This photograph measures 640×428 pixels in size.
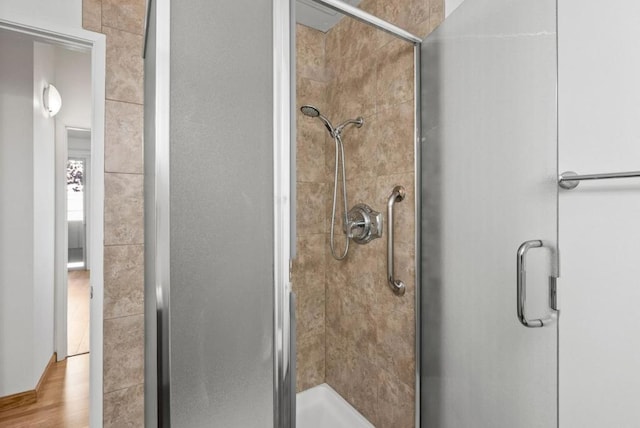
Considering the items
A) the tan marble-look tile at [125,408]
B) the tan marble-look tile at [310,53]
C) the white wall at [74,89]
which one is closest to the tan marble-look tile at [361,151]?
the tan marble-look tile at [310,53]

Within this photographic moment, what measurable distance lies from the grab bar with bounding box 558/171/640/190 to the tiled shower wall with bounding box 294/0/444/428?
60cm

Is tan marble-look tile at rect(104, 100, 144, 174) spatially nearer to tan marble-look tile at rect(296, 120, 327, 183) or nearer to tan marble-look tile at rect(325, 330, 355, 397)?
tan marble-look tile at rect(296, 120, 327, 183)

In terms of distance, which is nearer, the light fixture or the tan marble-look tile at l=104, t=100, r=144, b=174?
the tan marble-look tile at l=104, t=100, r=144, b=174

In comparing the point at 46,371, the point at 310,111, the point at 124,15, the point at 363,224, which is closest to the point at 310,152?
the point at 310,111

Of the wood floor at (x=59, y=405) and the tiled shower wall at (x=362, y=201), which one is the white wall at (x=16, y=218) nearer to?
the wood floor at (x=59, y=405)

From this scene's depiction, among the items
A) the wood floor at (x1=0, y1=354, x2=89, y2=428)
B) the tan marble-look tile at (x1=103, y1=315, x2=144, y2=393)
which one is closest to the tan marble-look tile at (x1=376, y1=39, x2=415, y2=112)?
the tan marble-look tile at (x1=103, y1=315, x2=144, y2=393)

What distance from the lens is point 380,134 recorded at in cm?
161

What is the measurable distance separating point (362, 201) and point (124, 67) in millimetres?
1281

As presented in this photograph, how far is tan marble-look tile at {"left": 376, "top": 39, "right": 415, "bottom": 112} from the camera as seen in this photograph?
1.44 meters

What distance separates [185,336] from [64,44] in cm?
149

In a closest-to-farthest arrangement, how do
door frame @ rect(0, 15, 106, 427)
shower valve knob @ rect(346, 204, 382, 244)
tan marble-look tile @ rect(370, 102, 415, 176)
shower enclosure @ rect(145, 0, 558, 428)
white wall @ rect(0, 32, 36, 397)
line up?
shower enclosure @ rect(145, 0, 558, 428)
door frame @ rect(0, 15, 106, 427)
tan marble-look tile @ rect(370, 102, 415, 176)
shower valve knob @ rect(346, 204, 382, 244)
white wall @ rect(0, 32, 36, 397)

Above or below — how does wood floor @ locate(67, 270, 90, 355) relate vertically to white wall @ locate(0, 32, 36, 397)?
below

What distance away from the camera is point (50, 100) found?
2.50 m

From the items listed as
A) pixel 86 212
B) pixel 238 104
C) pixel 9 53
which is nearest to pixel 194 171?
pixel 238 104
